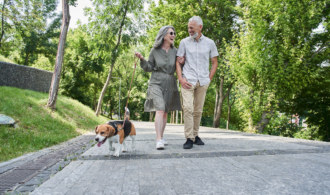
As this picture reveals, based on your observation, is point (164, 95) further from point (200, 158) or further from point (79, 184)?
point (79, 184)

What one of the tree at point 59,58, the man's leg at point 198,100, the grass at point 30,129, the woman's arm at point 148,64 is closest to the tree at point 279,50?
the man's leg at point 198,100

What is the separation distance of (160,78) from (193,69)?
0.67 m

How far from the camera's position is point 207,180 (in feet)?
8.09

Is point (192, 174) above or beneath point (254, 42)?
beneath

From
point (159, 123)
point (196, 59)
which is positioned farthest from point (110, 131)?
point (196, 59)

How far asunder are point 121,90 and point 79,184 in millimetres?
42725

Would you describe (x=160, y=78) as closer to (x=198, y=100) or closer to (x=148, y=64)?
(x=148, y=64)

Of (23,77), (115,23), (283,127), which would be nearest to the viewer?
(23,77)

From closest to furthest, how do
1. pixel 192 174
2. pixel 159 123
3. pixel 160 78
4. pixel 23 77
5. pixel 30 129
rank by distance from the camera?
pixel 192 174, pixel 159 123, pixel 160 78, pixel 30 129, pixel 23 77

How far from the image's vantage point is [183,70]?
474 cm

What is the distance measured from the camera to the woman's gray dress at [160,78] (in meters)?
4.57

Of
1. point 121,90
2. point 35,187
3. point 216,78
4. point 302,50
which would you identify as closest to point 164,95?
point 35,187

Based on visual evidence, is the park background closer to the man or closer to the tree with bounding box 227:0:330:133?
the tree with bounding box 227:0:330:133

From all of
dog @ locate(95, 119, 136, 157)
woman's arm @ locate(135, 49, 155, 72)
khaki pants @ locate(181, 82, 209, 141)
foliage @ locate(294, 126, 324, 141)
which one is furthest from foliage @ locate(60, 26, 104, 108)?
dog @ locate(95, 119, 136, 157)
